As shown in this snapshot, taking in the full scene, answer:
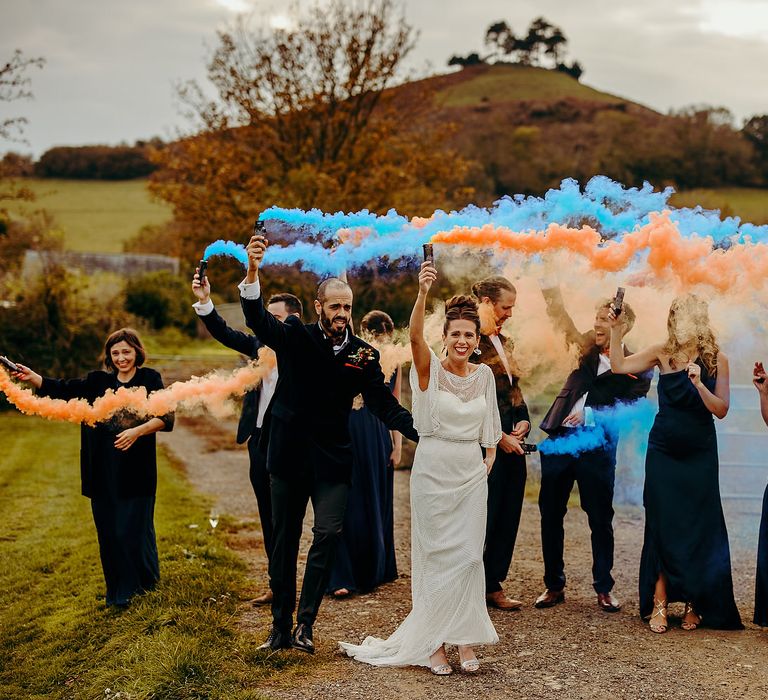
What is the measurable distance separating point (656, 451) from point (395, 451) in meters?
2.47

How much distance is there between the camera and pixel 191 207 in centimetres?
2569

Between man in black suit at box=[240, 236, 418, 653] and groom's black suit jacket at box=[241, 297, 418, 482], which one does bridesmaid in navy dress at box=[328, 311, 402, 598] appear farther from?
groom's black suit jacket at box=[241, 297, 418, 482]

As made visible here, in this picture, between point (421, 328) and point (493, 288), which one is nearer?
point (421, 328)

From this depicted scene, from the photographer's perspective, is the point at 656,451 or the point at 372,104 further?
the point at 372,104

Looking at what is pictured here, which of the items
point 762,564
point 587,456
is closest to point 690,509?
point 762,564

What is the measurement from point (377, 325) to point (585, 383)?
6.08 ft

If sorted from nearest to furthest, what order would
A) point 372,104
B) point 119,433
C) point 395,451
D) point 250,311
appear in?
point 250,311
point 119,433
point 395,451
point 372,104

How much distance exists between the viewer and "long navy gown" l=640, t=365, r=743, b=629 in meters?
6.73

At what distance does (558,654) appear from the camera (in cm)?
613

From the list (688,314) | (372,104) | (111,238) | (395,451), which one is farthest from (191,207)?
(111,238)

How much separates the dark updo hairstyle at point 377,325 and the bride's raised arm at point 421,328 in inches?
81.7

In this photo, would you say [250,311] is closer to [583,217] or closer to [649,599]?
[583,217]

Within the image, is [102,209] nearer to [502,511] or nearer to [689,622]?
[502,511]

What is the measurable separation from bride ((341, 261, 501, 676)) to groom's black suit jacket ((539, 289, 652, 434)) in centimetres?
150
